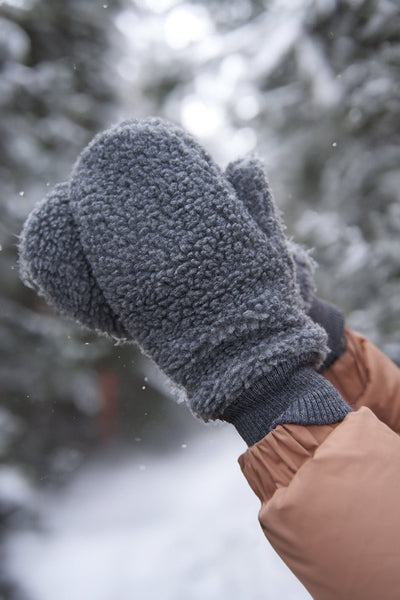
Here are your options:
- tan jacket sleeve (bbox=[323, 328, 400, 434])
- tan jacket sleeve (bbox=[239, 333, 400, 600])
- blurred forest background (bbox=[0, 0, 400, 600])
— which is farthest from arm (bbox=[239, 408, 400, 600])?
blurred forest background (bbox=[0, 0, 400, 600])

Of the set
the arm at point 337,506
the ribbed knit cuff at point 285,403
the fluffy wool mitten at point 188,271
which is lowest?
the arm at point 337,506

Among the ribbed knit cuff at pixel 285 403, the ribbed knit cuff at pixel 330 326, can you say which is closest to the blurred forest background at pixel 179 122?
the ribbed knit cuff at pixel 330 326

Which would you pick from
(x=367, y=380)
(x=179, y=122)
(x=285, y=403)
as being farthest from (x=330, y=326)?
(x=179, y=122)

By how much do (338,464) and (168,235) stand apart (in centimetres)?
22

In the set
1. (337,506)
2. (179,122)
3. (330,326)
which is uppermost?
(179,122)

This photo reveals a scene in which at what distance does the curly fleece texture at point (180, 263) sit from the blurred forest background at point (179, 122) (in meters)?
0.43

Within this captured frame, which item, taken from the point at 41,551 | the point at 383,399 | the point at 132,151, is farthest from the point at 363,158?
the point at 41,551

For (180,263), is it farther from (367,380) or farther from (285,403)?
(367,380)

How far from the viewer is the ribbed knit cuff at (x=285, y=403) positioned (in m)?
0.35

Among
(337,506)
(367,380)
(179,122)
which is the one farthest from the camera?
(179,122)

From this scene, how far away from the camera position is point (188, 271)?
36 cm

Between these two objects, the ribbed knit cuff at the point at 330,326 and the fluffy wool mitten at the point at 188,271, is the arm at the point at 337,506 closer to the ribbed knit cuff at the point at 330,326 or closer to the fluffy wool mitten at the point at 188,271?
the fluffy wool mitten at the point at 188,271

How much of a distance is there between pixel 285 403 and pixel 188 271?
0.45 ft

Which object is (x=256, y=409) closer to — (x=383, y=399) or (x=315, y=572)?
(x=315, y=572)
